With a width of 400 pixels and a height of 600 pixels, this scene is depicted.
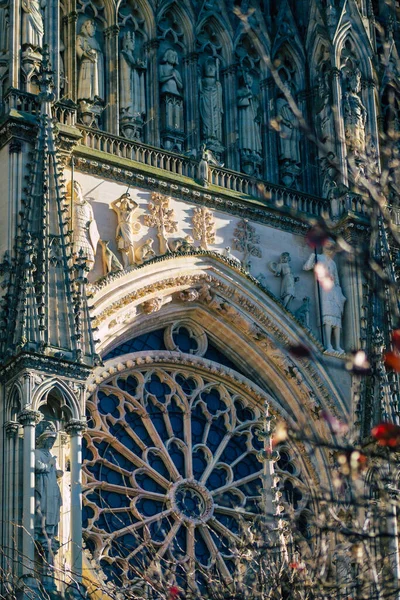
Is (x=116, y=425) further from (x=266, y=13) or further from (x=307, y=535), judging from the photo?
(x=266, y=13)

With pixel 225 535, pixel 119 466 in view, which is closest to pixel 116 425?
pixel 119 466

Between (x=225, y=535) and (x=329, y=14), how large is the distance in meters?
8.96

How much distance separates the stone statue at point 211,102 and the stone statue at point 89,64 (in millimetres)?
1855

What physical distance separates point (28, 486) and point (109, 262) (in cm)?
416

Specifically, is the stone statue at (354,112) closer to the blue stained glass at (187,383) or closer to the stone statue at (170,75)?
the stone statue at (170,75)

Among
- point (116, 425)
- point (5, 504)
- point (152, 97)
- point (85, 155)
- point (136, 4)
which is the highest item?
point (136, 4)

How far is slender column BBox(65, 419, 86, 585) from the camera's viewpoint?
18.5 meters

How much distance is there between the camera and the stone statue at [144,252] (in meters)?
21.8

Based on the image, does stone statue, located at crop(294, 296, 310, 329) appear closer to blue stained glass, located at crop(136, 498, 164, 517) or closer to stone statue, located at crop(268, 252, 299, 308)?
stone statue, located at crop(268, 252, 299, 308)

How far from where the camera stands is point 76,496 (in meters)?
18.6

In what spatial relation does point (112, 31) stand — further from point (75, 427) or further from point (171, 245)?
point (75, 427)

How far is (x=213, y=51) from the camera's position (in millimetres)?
24875

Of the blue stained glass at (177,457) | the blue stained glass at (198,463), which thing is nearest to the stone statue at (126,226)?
the blue stained glass at (177,457)

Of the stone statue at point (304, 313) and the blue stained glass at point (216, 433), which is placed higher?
the stone statue at point (304, 313)
